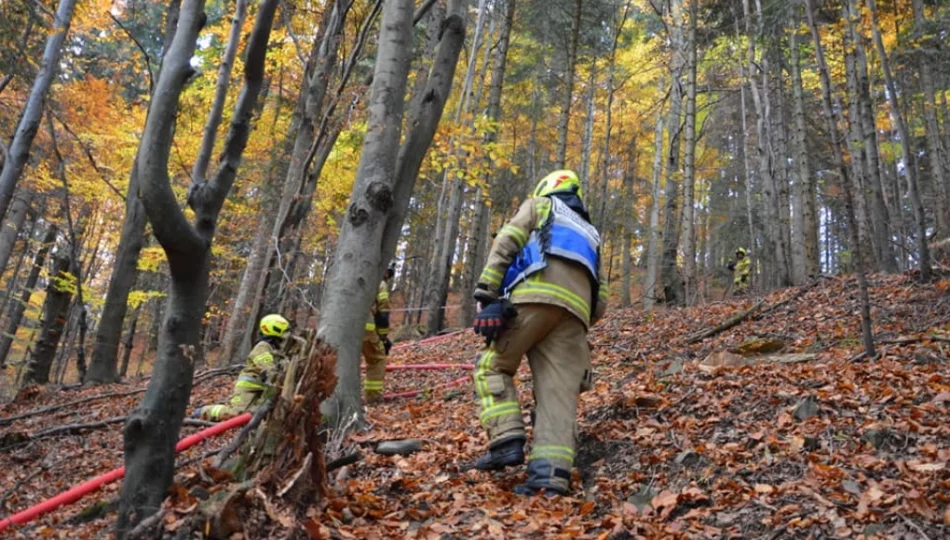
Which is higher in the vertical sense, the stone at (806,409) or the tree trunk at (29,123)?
the tree trunk at (29,123)

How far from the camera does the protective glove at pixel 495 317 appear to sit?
3.88 m

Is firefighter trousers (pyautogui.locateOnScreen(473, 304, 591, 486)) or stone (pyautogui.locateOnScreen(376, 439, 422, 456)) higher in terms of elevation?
firefighter trousers (pyautogui.locateOnScreen(473, 304, 591, 486))

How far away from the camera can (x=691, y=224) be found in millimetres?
12602

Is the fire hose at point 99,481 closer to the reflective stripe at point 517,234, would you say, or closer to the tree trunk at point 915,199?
the reflective stripe at point 517,234

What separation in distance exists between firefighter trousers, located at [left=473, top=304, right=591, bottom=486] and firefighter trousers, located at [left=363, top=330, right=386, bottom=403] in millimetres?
3544

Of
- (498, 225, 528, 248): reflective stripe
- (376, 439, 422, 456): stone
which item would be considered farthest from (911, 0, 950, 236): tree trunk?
(376, 439, 422, 456): stone

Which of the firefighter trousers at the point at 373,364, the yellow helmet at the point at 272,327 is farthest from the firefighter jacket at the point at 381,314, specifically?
the yellow helmet at the point at 272,327

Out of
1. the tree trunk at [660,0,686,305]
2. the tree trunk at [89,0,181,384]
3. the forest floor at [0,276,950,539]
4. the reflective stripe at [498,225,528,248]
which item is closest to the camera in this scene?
the forest floor at [0,276,950,539]

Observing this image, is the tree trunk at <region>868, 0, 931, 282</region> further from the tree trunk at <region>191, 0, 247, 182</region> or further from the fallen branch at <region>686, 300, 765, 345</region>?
Answer: the tree trunk at <region>191, 0, 247, 182</region>

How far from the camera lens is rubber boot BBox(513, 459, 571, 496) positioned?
142 inches

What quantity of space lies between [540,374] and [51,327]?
13032 mm


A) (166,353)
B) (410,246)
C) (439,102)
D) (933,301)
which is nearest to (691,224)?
(933,301)

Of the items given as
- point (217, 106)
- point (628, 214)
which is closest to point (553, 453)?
point (217, 106)

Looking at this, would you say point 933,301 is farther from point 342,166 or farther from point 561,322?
point 342,166
